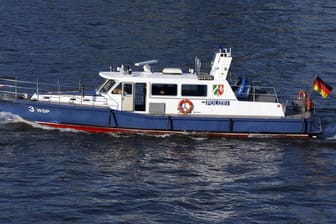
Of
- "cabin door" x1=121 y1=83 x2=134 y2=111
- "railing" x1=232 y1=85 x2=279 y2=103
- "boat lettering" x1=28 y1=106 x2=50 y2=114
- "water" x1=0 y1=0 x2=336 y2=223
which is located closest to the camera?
"water" x1=0 y1=0 x2=336 y2=223

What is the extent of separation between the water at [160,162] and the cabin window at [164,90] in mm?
2178

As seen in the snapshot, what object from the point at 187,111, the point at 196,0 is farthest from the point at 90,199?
the point at 196,0

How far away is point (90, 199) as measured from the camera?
32094 mm

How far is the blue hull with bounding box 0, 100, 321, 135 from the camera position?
38.9 metres

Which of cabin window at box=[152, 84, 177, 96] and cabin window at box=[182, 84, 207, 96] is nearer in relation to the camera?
cabin window at box=[152, 84, 177, 96]

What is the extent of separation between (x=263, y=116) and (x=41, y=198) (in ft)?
42.0

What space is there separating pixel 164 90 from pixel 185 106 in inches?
51.1

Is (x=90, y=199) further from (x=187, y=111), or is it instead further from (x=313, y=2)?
(x=313, y=2)

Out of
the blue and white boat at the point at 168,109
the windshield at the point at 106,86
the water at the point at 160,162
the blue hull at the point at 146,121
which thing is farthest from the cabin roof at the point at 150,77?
the water at the point at 160,162

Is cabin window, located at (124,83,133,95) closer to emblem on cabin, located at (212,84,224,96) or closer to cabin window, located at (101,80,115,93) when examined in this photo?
cabin window, located at (101,80,115,93)

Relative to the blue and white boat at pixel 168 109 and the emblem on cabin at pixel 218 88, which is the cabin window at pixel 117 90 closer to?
the blue and white boat at pixel 168 109

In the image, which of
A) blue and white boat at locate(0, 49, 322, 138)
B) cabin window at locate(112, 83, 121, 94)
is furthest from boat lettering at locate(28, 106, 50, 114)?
cabin window at locate(112, 83, 121, 94)

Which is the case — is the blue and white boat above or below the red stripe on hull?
above

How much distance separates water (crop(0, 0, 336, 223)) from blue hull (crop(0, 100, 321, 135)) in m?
0.57
